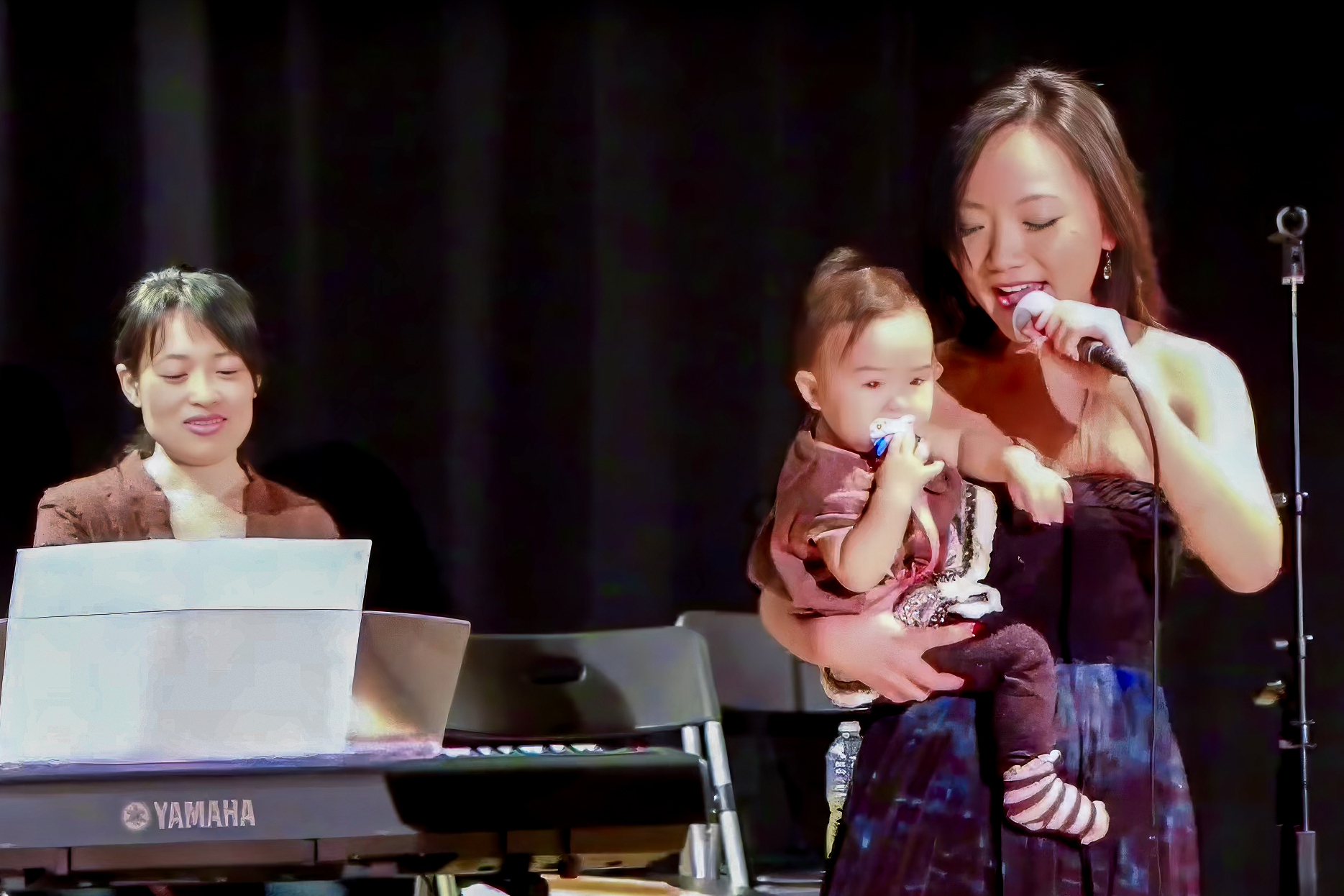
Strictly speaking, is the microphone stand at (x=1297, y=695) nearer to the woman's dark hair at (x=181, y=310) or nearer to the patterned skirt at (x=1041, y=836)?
the patterned skirt at (x=1041, y=836)

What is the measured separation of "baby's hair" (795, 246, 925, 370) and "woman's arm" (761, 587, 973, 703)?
41cm

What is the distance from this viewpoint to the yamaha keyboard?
134cm

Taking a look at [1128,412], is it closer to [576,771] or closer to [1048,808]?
[1048,808]

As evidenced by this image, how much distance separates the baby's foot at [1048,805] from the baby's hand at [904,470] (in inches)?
16.0

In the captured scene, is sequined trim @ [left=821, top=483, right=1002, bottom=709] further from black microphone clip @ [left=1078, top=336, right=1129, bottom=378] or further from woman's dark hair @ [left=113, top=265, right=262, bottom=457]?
woman's dark hair @ [left=113, top=265, right=262, bottom=457]

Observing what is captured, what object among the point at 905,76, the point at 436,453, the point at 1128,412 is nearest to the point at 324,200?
the point at 436,453

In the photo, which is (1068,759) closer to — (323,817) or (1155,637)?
(1155,637)

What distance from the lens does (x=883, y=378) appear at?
2.17m

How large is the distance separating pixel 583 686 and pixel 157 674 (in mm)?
1227

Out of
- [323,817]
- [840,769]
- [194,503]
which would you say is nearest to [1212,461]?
[840,769]

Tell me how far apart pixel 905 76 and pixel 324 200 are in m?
1.03

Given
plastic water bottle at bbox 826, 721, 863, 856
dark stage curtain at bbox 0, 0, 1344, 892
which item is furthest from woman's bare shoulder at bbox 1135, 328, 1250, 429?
plastic water bottle at bbox 826, 721, 863, 856

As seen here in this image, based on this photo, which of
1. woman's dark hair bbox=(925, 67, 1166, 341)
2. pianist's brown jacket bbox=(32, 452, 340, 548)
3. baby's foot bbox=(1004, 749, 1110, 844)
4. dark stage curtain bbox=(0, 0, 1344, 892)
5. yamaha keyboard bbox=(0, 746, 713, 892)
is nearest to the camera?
yamaha keyboard bbox=(0, 746, 713, 892)

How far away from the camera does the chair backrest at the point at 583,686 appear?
2.57 meters
